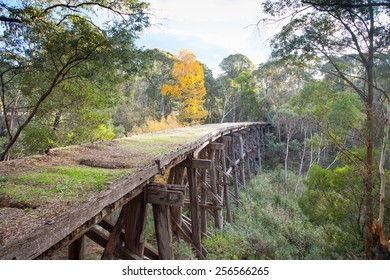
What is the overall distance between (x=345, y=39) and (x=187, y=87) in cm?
1222

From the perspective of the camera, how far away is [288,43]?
6801 mm

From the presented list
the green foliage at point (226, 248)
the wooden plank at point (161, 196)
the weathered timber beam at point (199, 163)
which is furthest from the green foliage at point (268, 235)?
the wooden plank at point (161, 196)

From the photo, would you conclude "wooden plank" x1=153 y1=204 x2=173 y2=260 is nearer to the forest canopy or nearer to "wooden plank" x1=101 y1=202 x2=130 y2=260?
"wooden plank" x1=101 y1=202 x2=130 y2=260

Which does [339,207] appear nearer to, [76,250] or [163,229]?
[163,229]

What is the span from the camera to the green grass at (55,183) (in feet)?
5.10

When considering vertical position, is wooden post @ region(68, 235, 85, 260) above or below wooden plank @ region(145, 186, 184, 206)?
below

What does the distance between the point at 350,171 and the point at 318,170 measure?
3.09 ft

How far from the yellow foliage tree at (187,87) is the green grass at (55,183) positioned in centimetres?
1560

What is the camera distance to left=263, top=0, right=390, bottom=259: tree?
5.23m

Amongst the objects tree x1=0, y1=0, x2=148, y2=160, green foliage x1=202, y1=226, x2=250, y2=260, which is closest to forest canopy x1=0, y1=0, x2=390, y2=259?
tree x1=0, y1=0, x2=148, y2=160

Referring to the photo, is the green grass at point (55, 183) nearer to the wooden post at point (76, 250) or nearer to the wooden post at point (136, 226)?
the wooden post at point (136, 226)

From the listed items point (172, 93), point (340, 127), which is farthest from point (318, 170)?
point (172, 93)

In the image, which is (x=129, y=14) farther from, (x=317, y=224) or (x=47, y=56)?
(x=317, y=224)

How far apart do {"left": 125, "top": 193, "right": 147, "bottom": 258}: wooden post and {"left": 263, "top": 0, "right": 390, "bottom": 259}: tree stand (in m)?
4.59
